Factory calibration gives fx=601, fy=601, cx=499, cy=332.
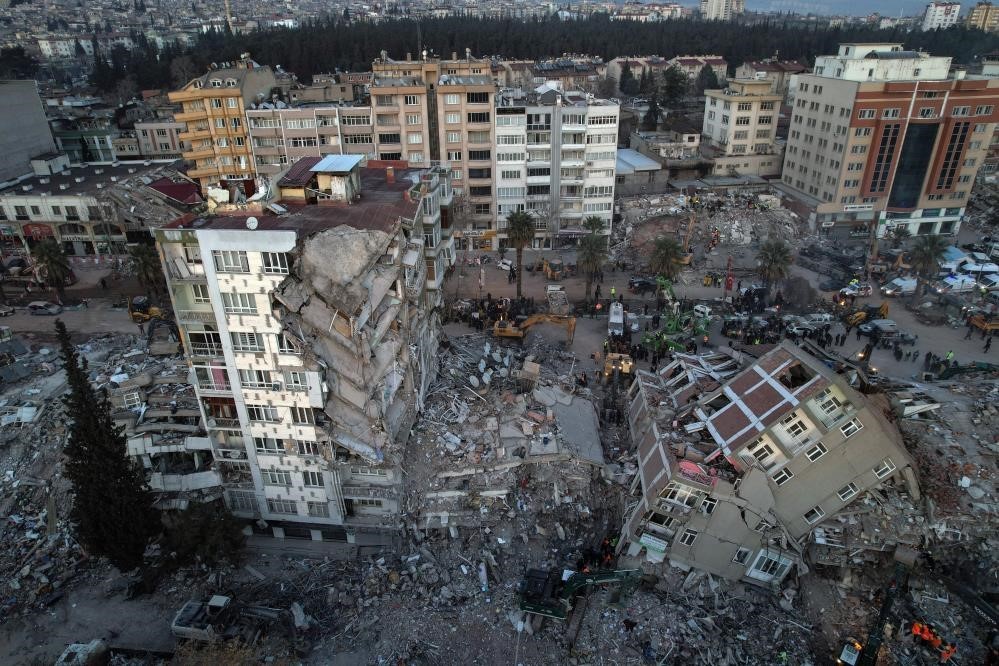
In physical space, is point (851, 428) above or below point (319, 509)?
above

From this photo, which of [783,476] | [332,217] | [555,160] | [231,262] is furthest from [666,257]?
[231,262]

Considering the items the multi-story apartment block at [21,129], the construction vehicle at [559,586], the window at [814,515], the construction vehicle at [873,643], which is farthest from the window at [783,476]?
the multi-story apartment block at [21,129]

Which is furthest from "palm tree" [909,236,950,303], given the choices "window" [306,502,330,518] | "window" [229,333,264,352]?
"window" [229,333,264,352]

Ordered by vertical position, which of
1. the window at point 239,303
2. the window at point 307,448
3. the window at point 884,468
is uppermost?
the window at point 239,303

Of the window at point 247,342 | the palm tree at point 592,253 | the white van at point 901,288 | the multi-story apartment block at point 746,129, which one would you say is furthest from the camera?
the multi-story apartment block at point 746,129

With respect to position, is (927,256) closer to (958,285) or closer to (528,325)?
(958,285)

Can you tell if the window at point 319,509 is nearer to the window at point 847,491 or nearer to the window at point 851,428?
the window at point 847,491
